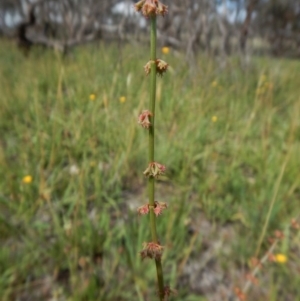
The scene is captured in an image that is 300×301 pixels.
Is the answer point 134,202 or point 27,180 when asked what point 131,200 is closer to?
point 134,202

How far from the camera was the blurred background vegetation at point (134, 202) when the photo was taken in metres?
1.16

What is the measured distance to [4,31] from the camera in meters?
6.05

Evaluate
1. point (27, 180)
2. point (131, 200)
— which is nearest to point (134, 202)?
point (131, 200)

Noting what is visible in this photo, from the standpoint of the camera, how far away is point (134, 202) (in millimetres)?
1553

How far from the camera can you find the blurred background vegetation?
116 cm

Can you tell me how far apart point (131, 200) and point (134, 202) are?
19mm

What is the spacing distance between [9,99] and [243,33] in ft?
7.93

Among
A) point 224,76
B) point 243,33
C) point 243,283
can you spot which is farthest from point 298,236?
point 243,33

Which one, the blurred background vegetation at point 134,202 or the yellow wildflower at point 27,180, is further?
the yellow wildflower at point 27,180

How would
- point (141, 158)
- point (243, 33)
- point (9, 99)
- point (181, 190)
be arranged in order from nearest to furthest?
point (181, 190) < point (141, 158) < point (9, 99) < point (243, 33)

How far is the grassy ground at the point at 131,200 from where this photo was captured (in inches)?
45.7

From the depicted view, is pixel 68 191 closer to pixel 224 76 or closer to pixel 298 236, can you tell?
pixel 298 236

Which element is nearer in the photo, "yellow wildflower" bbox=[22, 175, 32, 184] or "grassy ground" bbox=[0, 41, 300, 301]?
"grassy ground" bbox=[0, 41, 300, 301]

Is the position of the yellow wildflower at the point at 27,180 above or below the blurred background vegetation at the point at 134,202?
above
